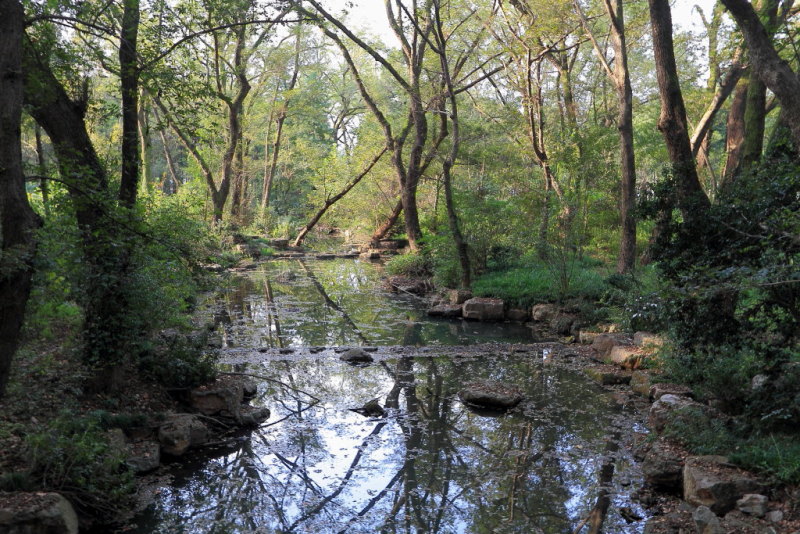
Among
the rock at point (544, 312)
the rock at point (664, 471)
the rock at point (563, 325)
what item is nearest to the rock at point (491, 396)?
the rock at point (664, 471)

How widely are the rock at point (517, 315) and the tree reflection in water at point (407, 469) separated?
471 centimetres

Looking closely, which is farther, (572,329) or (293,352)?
(572,329)

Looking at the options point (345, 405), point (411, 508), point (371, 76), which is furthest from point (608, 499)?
point (371, 76)

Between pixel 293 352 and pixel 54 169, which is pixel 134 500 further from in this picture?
pixel 293 352

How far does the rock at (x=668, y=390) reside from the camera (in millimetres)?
7121

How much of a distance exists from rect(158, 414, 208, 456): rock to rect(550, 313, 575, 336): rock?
7.73 m

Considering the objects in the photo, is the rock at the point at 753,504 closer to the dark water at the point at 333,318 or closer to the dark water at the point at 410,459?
the dark water at the point at 410,459

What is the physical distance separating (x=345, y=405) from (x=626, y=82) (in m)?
9.45

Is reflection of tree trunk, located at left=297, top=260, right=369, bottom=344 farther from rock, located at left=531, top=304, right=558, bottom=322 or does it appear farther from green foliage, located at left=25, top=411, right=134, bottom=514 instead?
green foliage, located at left=25, top=411, right=134, bottom=514

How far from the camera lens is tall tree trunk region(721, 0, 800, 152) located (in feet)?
21.2

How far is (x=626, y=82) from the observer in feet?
42.6

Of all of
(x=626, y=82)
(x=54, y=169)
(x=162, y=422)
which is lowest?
(x=162, y=422)

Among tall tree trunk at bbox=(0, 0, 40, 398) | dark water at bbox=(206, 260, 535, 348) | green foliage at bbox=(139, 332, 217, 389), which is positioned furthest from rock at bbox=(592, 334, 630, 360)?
tall tree trunk at bbox=(0, 0, 40, 398)

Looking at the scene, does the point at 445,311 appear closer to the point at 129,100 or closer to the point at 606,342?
the point at 606,342
